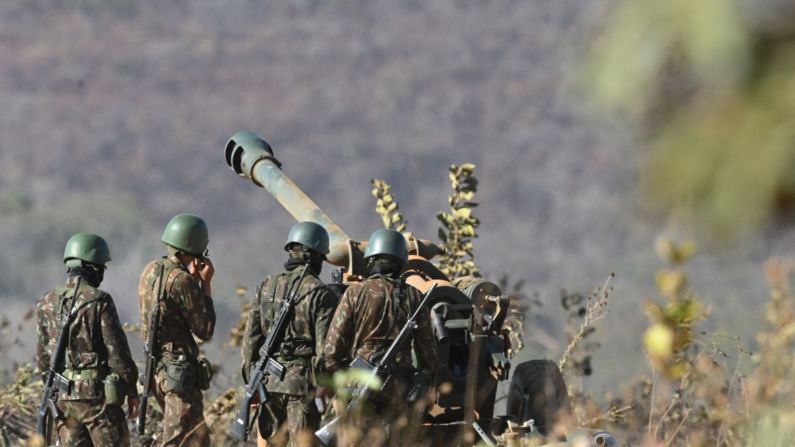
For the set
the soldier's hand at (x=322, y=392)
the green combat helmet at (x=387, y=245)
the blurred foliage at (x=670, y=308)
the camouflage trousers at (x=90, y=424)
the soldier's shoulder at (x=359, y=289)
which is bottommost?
the blurred foliage at (x=670, y=308)

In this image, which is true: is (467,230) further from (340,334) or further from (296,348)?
(340,334)

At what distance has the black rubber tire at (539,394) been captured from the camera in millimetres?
7145

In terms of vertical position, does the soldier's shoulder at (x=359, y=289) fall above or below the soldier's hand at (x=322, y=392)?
above

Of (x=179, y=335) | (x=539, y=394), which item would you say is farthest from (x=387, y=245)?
(x=539, y=394)

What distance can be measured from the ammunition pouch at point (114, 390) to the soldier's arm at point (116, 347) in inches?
1.7

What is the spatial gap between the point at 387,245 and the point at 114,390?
213cm

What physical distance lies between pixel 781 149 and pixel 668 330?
43cm

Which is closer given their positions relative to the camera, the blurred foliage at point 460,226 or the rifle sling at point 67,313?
the rifle sling at point 67,313

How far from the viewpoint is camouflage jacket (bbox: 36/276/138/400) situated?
6102mm

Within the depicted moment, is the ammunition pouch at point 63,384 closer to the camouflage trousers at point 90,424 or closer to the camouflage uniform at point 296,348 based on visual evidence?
the camouflage trousers at point 90,424

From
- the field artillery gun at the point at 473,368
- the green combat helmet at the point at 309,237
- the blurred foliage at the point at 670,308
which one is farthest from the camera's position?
the field artillery gun at the point at 473,368

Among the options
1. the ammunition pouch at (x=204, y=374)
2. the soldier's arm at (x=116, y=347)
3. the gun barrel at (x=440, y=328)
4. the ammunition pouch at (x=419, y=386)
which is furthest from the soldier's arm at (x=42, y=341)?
the gun barrel at (x=440, y=328)

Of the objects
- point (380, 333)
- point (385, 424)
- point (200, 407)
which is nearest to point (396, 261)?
point (380, 333)

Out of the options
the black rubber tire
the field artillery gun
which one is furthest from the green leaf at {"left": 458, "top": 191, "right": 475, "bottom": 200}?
the black rubber tire
